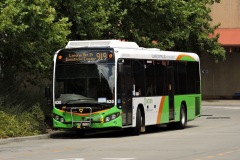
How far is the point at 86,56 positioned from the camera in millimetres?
22625

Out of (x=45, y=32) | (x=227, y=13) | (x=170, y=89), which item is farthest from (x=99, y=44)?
(x=227, y=13)

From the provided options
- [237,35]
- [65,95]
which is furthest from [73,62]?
[237,35]

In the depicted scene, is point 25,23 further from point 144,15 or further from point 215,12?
point 215,12

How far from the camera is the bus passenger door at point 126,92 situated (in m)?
22.4

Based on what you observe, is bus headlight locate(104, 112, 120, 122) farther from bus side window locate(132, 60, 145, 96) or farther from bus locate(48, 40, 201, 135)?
bus side window locate(132, 60, 145, 96)

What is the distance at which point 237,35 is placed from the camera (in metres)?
56.8

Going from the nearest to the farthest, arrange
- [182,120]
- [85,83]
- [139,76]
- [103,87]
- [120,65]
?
1. [103,87]
2. [85,83]
3. [120,65]
4. [139,76]
5. [182,120]

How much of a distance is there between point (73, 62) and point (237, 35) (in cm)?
3601

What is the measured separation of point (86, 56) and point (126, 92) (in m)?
1.75

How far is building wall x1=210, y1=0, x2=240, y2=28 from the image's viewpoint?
192 feet

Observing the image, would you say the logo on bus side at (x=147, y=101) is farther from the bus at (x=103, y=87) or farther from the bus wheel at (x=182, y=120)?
the bus wheel at (x=182, y=120)

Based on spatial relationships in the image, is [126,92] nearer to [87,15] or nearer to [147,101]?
[147,101]

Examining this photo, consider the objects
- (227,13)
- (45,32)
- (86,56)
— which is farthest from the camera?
(227,13)

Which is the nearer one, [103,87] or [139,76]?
[103,87]
